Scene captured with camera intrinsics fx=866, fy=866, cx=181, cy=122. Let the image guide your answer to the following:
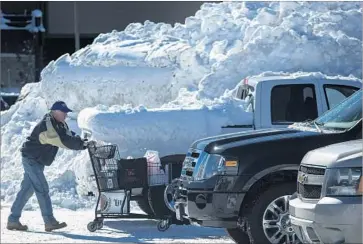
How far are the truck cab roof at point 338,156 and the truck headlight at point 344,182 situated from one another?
50 mm

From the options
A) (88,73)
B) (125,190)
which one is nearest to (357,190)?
(125,190)

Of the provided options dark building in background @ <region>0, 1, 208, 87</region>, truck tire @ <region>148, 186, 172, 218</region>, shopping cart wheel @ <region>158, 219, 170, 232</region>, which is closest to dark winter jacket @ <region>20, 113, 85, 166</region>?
truck tire @ <region>148, 186, 172, 218</region>

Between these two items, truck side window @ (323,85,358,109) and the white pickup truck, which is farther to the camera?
truck side window @ (323,85,358,109)

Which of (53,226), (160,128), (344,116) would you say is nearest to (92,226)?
(53,226)

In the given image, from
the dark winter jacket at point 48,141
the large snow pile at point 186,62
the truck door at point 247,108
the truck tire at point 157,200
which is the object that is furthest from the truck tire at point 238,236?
the large snow pile at point 186,62

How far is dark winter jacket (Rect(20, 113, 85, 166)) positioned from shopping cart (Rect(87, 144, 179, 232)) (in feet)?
1.24

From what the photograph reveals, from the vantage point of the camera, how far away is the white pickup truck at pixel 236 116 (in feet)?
35.9

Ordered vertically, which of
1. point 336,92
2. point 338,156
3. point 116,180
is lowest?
point 116,180

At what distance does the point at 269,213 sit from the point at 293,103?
275 centimetres

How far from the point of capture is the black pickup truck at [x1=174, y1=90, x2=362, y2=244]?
335 inches

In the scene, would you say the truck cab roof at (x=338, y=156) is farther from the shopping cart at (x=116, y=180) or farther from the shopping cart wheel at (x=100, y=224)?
the shopping cart wheel at (x=100, y=224)

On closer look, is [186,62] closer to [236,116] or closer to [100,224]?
[236,116]

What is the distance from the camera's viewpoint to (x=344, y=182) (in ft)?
23.0

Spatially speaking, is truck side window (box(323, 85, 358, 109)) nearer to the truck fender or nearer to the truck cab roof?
the truck fender
